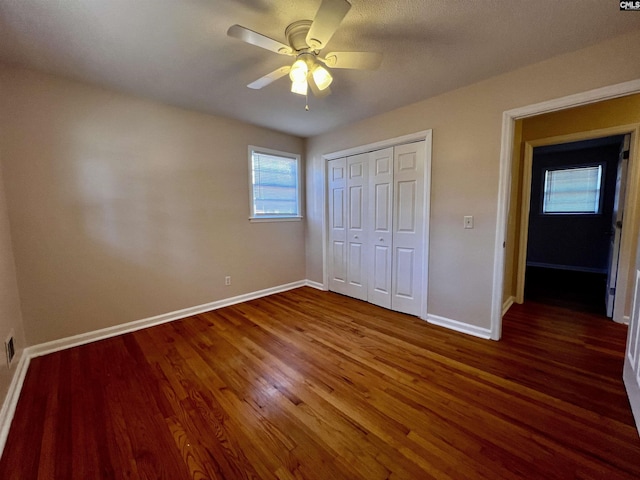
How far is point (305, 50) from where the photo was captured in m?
1.67

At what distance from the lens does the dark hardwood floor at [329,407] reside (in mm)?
1231

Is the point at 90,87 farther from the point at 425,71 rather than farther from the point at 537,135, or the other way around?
the point at 537,135

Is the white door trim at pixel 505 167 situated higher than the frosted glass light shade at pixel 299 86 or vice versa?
the frosted glass light shade at pixel 299 86

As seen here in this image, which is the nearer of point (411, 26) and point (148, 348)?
point (411, 26)

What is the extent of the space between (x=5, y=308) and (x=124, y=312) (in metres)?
0.92

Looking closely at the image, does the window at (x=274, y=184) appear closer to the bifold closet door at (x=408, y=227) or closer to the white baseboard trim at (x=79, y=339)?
the white baseboard trim at (x=79, y=339)

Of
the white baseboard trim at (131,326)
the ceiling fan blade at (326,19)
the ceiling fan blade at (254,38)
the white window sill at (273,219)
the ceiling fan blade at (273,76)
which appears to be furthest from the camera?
the white window sill at (273,219)

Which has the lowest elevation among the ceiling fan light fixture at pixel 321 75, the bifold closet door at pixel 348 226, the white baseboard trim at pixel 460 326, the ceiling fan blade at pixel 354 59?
the white baseboard trim at pixel 460 326

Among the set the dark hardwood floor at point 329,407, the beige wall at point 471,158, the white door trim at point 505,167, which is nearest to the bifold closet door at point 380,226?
the beige wall at point 471,158

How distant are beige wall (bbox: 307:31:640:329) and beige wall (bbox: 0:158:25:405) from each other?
11.4 ft

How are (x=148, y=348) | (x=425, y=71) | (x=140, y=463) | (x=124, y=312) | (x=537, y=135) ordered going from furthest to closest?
1. (x=537, y=135)
2. (x=124, y=312)
3. (x=148, y=348)
4. (x=425, y=71)
5. (x=140, y=463)

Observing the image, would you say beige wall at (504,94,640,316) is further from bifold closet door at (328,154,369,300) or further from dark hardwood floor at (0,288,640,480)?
bifold closet door at (328,154,369,300)

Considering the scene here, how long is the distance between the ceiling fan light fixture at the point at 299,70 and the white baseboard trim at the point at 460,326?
2636mm

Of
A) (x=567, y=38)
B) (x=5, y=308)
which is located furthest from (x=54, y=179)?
(x=567, y=38)
